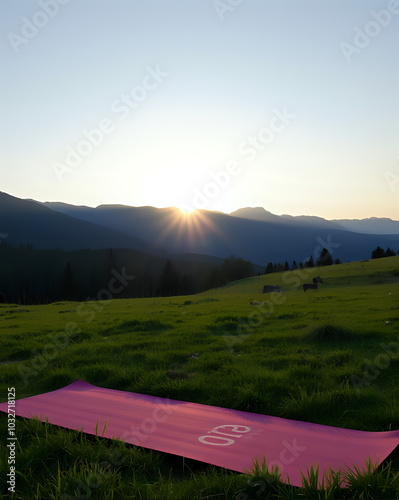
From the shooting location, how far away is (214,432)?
15.1 ft

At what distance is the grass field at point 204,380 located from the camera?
3338 millimetres

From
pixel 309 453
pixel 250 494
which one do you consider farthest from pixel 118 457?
pixel 309 453

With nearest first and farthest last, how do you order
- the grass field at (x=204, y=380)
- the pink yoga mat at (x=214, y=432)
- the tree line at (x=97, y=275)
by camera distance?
1. the grass field at (x=204, y=380)
2. the pink yoga mat at (x=214, y=432)
3. the tree line at (x=97, y=275)

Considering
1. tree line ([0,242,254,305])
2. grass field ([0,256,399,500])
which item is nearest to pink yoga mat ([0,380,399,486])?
grass field ([0,256,399,500])

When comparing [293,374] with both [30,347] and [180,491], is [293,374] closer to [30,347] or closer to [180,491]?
[180,491]

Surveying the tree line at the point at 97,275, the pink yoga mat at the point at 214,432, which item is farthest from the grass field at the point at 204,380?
the tree line at the point at 97,275

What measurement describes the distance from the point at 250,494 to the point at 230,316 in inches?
412

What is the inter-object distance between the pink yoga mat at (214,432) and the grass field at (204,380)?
8.0 inches

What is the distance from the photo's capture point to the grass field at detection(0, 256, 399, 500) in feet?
11.0

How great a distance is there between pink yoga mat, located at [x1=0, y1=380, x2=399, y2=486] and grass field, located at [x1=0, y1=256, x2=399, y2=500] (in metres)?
0.20

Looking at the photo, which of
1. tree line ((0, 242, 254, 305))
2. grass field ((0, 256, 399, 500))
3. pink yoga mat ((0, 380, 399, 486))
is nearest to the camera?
grass field ((0, 256, 399, 500))

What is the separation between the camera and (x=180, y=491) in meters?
3.29

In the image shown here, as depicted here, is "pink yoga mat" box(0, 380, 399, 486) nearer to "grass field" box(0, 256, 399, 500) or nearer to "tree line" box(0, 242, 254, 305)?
"grass field" box(0, 256, 399, 500)

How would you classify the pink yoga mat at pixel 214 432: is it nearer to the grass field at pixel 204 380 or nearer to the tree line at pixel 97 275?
the grass field at pixel 204 380
